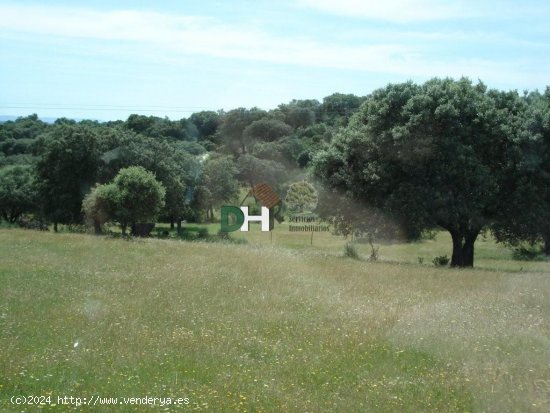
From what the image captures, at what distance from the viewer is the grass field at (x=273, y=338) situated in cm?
765

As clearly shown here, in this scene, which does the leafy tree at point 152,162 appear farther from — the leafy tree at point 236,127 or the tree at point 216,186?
the leafy tree at point 236,127

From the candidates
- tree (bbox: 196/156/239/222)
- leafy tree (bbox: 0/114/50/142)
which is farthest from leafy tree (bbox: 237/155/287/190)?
leafy tree (bbox: 0/114/50/142)

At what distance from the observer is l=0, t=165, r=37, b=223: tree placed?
61438 millimetres

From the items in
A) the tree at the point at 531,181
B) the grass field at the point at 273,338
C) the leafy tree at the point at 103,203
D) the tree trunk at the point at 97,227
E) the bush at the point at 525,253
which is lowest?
the bush at the point at 525,253

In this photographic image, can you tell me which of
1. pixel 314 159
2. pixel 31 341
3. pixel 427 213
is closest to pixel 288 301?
pixel 31 341

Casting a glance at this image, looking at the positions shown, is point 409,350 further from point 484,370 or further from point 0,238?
point 0,238

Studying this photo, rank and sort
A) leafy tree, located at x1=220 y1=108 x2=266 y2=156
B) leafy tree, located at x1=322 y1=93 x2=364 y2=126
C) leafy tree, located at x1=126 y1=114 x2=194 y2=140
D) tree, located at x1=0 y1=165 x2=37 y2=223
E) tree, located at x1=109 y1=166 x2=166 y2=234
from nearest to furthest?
tree, located at x1=109 y1=166 x2=166 y2=234 < tree, located at x1=0 y1=165 x2=37 y2=223 < leafy tree, located at x1=126 y1=114 x2=194 y2=140 < leafy tree, located at x1=322 y1=93 x2=364 y2=126 < leafy tree, located at x1=220 y1=108 x2=266 y2=156

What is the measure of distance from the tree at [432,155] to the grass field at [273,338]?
20.8ft

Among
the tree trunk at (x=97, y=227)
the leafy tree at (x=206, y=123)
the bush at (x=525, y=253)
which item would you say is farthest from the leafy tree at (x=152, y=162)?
the leafy tree at (x=206, y=123)

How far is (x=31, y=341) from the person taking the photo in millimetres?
9758

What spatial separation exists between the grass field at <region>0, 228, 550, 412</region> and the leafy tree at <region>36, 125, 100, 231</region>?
3174cm

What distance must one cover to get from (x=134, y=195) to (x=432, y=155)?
16.9 metres

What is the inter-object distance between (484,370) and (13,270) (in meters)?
13.2
